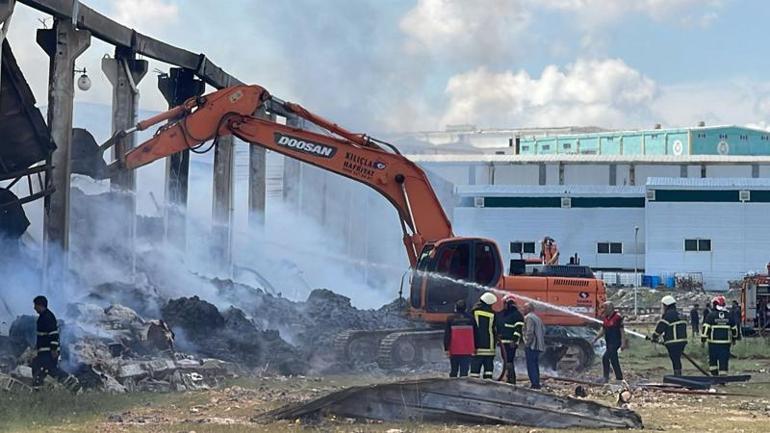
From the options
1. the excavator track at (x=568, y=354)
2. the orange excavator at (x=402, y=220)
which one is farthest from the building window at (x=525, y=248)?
the orange excavator at (x=402, y=220)

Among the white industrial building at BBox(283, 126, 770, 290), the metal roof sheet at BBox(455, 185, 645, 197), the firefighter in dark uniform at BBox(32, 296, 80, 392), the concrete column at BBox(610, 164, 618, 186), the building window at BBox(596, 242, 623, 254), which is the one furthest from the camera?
the concrete column at BBox(610, 164, 618, 186)

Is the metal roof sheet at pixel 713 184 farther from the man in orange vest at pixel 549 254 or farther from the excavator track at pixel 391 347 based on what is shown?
the excavator track at pixel 391 347

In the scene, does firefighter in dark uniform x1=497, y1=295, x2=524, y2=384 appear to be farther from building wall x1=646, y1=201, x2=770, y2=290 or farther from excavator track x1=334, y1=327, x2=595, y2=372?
building wall x1=646, y1=201, x2=770, y2=290

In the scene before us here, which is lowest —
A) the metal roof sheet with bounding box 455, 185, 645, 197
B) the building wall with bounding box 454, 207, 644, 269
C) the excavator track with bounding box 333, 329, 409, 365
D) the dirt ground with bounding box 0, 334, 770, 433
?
the dirt ground with bounding box 0, 334, 770, 433

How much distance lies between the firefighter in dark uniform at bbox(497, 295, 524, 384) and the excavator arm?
11.5ft

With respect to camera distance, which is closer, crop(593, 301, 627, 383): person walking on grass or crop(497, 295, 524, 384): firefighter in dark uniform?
crop(497, 295, 524, 384): firefighter in dark uniform

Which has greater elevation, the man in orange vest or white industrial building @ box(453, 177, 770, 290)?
white industrial building @ box(453, 177, 770, 290)

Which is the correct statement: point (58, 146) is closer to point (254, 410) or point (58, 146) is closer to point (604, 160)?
point (254, 410)

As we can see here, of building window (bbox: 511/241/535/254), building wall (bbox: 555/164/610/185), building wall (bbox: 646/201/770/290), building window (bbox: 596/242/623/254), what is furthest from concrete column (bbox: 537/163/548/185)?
building wall (bbox: 646/201/770/290)

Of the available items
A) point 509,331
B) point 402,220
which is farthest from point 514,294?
point 509,331

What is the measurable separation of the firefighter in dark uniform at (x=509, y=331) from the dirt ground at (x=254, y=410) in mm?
946

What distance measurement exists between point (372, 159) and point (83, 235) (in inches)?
272

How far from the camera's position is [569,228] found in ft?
199

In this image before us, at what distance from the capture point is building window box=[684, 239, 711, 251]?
58.3 metres
